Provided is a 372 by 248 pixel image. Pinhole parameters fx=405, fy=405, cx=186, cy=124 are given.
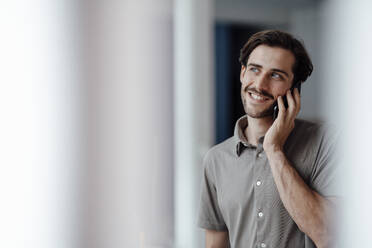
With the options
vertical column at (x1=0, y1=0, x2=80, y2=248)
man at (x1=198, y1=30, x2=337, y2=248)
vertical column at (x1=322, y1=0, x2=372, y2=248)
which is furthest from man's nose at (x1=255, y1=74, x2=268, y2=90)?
vertical column at (x1=0, y1=0, x2=80, y2=248)

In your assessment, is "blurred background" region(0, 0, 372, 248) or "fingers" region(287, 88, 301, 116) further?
"blurred background" region(0, 0, 372, 248)

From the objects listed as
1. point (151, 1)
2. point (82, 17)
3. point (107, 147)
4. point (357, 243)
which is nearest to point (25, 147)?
point (107, 147)

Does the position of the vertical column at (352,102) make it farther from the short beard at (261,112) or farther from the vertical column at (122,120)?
the vertical column at (122,120)

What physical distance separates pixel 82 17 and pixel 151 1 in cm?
14

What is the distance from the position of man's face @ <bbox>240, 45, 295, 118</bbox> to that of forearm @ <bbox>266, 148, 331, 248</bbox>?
0.08 m

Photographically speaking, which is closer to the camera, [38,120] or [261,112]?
[261,112]

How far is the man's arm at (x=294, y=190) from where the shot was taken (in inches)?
24.5

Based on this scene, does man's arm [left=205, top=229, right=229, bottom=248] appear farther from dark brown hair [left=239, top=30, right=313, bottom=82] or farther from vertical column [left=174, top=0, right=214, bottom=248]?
dark brown hair [left=239, top=30, right=313, bottom=82]

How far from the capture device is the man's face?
0.64 m

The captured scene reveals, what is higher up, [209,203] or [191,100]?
[191,100]

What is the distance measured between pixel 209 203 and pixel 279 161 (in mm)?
165

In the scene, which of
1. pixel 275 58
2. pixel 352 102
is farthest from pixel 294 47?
pixel 352 102

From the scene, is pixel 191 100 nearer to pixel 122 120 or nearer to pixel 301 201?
pixel 122 120

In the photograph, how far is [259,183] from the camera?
66cm
